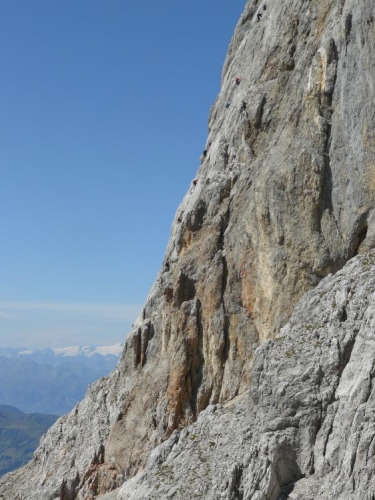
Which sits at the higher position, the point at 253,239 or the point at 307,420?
the point at 253,239

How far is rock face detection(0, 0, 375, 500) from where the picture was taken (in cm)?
4462

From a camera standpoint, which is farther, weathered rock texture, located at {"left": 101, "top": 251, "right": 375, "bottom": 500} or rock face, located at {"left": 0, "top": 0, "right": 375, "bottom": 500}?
rock face, located at {"left": 0, "top": 0, "right": 375, "bottom": 500}

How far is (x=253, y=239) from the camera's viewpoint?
48500 mm

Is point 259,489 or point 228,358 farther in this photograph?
point 228,358

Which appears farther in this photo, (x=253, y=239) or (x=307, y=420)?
(x=253, y=239)

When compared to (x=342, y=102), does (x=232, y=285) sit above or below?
below

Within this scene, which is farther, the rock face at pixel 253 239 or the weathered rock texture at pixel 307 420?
the rock face at pixel 253 239

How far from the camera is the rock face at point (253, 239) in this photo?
44.6 metres

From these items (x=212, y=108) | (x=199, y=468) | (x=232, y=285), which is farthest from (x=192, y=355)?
(x=212, y=108)

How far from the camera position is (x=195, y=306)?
2040 inches

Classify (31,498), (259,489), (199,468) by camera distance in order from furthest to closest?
(31,498)
(199,468)
(259,489)

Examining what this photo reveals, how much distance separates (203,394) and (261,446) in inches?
602

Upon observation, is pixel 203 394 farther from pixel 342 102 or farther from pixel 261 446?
pixel 342 102

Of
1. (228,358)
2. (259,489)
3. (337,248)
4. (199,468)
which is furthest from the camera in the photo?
(228,358)
